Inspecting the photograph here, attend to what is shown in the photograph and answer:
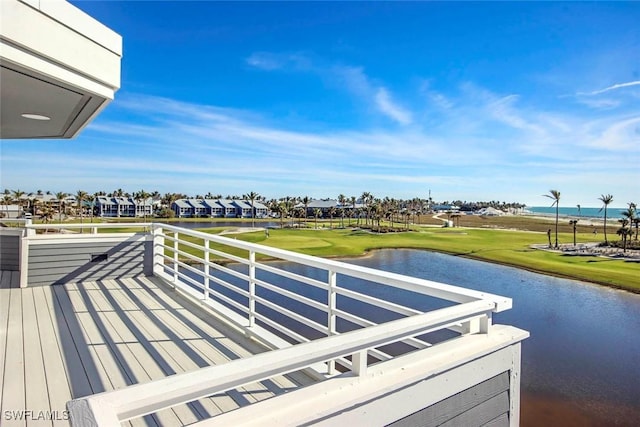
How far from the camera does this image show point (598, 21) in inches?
712

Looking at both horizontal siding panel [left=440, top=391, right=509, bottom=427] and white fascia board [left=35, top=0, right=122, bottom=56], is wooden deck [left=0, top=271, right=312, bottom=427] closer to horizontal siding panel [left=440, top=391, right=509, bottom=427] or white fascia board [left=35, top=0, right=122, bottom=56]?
horizontal siding panel [left=440, top=391, right=509, bottom=427]

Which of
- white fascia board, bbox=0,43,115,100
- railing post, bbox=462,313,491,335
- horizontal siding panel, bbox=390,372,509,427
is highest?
white fascia board, bbox=0,43,115,100

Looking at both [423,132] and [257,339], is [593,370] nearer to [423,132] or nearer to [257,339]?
[257,339]

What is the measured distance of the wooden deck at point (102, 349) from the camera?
181 cm

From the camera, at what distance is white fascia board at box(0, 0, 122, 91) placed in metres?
1.92

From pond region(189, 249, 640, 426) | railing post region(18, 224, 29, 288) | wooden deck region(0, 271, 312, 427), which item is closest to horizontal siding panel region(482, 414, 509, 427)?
wooden deck region(0, 271, 312, 427)

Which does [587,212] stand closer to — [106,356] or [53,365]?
[106,356]

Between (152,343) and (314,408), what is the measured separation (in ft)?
6.84

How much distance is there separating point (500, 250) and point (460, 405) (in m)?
32.4

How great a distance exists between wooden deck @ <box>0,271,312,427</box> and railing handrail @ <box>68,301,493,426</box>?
41.7 inches

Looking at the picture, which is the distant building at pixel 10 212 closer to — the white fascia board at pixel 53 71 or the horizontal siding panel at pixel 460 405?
the white fascia board at pixel 53 71

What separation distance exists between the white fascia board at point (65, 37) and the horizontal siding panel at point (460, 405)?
2.65m

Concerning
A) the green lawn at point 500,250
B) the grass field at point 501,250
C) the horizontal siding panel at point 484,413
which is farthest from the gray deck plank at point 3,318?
the green lawn at point 500,250

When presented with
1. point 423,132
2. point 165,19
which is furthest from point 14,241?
point 423,132
